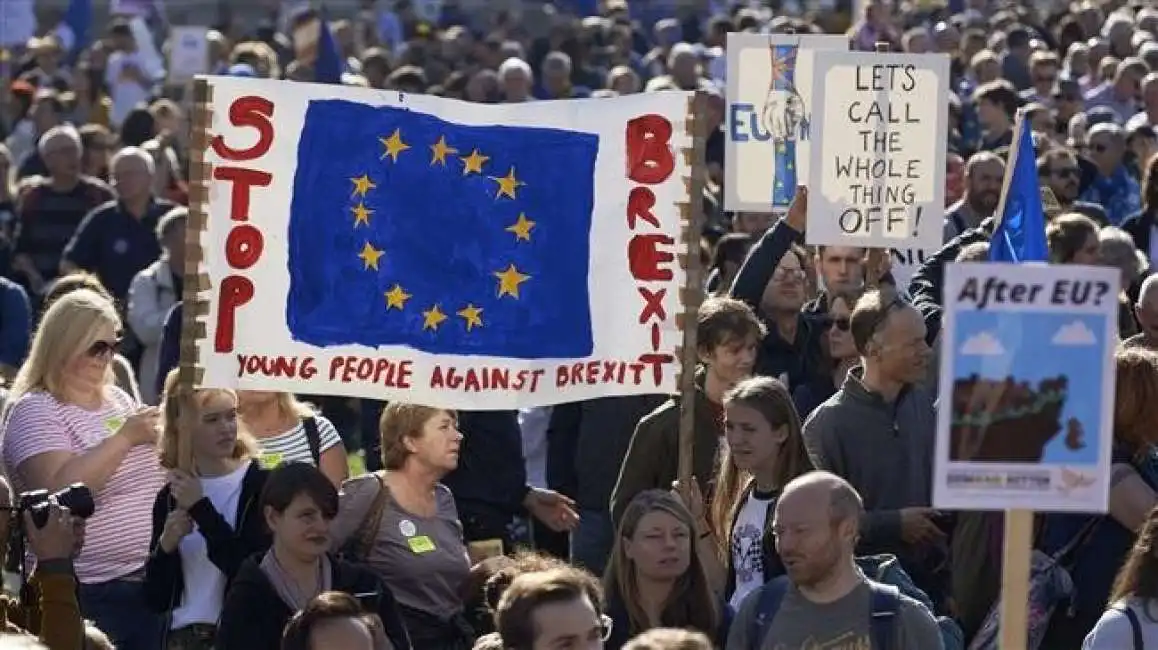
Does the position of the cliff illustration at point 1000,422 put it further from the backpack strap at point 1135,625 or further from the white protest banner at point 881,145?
the white protest banner at point 881,145

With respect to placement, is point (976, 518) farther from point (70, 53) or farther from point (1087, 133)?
point (70, 53)

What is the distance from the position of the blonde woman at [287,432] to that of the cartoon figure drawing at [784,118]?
11.2ft

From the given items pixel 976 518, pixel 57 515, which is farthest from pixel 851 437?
pixel 57 515

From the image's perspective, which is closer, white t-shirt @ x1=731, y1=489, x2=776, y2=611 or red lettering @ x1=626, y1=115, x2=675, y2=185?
white t-shirt @ x1=731, y1=489, x2=776, y2=611

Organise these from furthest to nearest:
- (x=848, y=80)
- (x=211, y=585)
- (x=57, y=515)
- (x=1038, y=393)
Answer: (x=848, y=80), (x=211, y=585), (x=57, y=515), (x=1038, y=393)

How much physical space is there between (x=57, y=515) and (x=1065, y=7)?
23.9 m

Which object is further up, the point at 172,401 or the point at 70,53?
the point at 70,53

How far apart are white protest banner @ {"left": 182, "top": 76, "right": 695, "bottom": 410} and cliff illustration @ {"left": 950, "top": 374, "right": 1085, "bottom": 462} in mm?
2706

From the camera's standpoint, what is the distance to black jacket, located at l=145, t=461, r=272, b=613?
8.23 metres

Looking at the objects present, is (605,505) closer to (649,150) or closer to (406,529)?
(406,529)

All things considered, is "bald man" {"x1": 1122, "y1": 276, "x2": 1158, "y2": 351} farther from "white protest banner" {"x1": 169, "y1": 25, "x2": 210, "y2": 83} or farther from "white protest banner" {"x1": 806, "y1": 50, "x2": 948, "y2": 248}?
"white protest banner" {"x1": 169, "y1": 25, "x2": 210, "y2": 83}

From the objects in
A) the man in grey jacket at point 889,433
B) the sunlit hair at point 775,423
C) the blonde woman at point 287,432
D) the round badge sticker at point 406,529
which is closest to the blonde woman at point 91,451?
the blonde woman at point 287,432

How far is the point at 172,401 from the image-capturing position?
8453mm

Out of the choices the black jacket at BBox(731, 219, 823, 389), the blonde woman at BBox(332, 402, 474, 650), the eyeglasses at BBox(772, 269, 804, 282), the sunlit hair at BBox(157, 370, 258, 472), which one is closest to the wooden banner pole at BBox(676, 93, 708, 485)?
the blonde woman at BBox(332, 402, 474, 650)
